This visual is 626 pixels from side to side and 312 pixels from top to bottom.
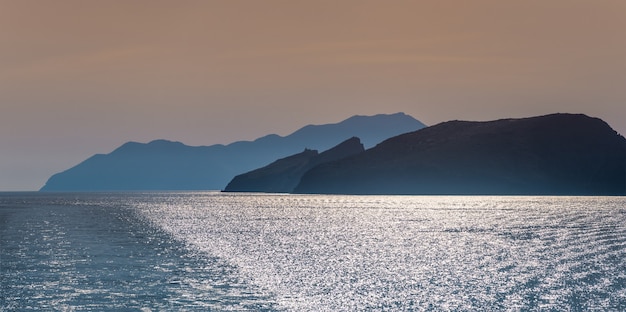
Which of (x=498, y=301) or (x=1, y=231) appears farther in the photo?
(x=1, y=231)

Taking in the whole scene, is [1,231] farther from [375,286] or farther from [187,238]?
[375,286]

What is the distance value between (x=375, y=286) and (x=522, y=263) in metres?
19.7

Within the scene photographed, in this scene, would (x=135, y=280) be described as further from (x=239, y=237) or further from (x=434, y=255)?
(x=239, y=237)

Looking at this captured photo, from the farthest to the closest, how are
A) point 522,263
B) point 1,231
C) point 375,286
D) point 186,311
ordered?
point 1,231
point 522,263
point 375,286
point 186,311

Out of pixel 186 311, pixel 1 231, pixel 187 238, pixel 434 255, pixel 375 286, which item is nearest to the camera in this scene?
pixel 186 311

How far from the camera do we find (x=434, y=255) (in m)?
76.4

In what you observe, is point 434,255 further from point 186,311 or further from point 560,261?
point 186,311

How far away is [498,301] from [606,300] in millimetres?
6406

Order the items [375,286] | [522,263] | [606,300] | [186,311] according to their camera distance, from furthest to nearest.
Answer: [522,263] → [375,286] → [606,300] → [186,311]

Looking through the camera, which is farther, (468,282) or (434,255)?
(434,255)

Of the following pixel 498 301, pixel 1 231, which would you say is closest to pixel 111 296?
pixel 498 301

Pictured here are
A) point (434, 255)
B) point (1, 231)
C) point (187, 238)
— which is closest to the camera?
point (434, 255)

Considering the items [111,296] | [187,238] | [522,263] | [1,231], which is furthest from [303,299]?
[1,231]

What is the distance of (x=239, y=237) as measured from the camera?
338ft
